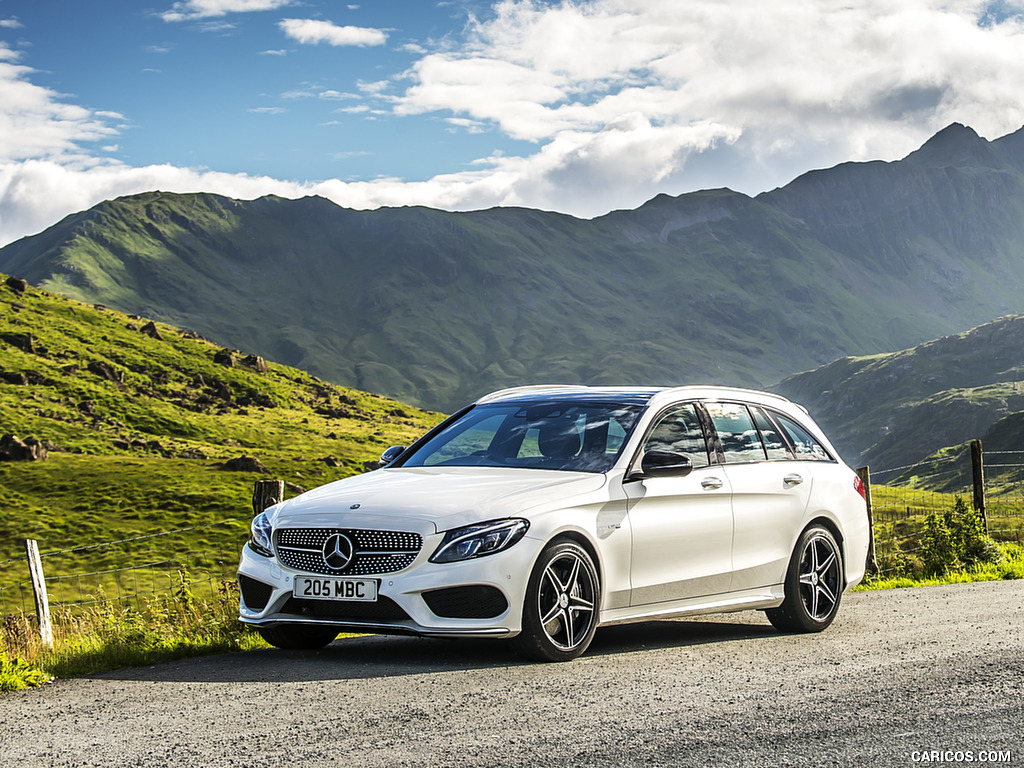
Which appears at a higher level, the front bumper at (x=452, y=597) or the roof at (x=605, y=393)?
the roof at (x=605, y=393)

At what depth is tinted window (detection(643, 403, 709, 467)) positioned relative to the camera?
9.02m

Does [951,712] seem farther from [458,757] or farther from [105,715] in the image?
[105,715]

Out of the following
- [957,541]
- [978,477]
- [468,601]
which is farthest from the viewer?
[978,477]

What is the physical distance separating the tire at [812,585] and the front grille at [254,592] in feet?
13.9

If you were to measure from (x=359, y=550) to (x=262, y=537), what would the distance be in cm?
95

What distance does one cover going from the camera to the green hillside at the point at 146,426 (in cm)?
10531

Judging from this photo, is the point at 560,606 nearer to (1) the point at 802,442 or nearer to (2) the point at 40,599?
(1) the point at 802,442

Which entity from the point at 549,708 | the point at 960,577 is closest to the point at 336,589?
the point at 549,708

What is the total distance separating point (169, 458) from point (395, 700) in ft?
426

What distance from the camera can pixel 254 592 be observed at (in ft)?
26.6

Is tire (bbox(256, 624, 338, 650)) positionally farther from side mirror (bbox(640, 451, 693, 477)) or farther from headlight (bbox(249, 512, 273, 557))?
side mirror (bbox(640, 451, 693, 477))

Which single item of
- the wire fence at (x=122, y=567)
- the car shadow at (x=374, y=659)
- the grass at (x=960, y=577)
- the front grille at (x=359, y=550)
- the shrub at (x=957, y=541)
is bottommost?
the wire fence at (x=122, y=567)

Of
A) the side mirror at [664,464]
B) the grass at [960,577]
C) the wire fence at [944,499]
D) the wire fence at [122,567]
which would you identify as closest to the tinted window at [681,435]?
the side mirror at [664,464]

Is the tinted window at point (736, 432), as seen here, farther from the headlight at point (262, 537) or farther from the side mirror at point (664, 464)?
the headlight at point (262, 537)
